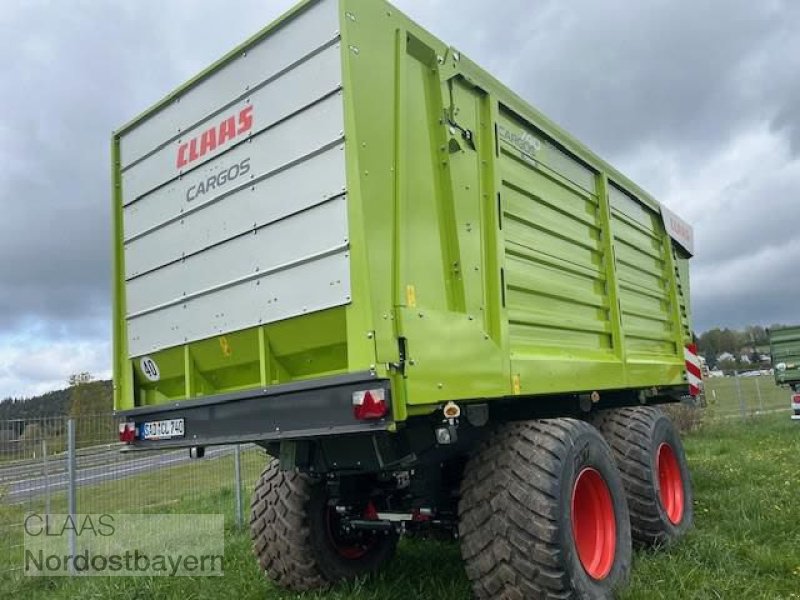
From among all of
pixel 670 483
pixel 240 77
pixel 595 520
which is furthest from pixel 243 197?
pixel 670 483

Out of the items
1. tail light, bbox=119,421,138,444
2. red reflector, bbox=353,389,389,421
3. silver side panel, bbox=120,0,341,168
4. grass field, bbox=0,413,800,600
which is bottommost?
grass field, bbox=0,413,800,600

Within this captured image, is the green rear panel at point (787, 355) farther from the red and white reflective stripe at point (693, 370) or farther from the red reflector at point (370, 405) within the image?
the red reflector at point (370, 405)

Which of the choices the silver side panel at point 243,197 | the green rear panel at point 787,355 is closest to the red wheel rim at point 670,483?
the silver side panel at point 243,197

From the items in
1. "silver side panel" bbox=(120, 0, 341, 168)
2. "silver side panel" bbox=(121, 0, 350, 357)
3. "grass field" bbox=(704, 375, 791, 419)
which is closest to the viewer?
"silver side panel" bbox=(121, 0, 350, 357)

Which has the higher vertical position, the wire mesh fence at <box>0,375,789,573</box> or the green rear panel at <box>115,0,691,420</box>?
the green rear panel at <box>115,0,691,420</box>

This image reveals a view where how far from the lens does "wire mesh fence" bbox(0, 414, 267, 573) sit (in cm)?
648

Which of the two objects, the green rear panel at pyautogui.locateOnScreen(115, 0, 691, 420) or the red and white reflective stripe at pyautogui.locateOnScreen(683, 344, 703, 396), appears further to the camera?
the red and white reflective stripe at pyautogui.locateOnScreen(683, 344, 703, 396)

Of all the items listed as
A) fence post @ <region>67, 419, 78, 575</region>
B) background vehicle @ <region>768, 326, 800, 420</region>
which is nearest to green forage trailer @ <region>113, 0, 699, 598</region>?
fence post @ <region>67, 419, 78, 575</region>

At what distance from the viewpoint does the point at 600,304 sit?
211 inches

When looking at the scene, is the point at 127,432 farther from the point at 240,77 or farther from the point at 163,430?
the point at 240,77

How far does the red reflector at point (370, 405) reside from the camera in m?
3.01

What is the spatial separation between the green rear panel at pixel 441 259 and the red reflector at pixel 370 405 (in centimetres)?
7

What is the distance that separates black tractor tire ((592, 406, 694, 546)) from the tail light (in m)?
3.41

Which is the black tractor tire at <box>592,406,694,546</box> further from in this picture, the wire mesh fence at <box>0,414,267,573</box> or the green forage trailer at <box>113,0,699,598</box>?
the wire mesh fence at <box>0,414,267,573</box>
